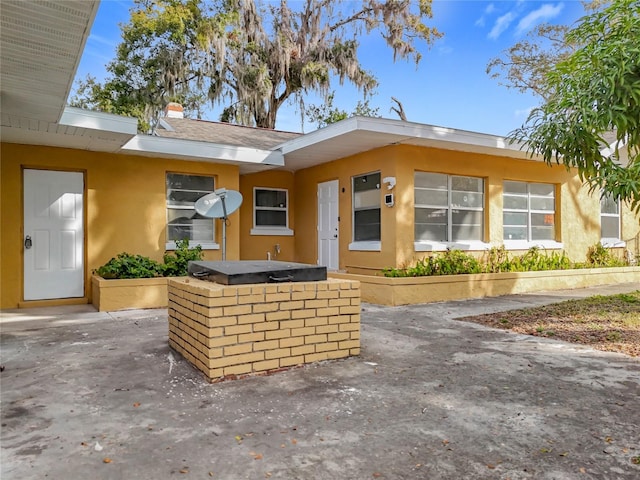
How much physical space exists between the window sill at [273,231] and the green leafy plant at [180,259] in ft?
8.59

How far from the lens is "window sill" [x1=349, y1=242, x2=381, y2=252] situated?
29.2 feet

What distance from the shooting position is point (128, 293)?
7.18 meters

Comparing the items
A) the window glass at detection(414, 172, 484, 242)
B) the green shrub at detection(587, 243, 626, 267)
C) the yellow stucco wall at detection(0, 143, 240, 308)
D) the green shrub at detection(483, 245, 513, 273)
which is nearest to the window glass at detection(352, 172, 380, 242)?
the window glass at detection(414, 172, 484, 242)

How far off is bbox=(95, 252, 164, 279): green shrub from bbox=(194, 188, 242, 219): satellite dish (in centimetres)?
132

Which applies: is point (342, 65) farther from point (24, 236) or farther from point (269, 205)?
point (24, 236)

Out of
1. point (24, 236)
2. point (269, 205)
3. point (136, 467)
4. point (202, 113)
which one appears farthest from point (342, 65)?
point (136, 467)

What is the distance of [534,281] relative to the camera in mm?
9281

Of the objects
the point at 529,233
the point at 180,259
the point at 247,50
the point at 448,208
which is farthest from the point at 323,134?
the point at 247,50

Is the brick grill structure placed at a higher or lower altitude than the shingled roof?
lower

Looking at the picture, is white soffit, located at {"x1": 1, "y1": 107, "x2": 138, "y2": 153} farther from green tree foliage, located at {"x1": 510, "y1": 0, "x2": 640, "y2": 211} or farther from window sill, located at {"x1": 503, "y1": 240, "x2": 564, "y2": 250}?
window sill, located at {"x1": 503, "y1": 240, "x2": 564, "y2": 250}

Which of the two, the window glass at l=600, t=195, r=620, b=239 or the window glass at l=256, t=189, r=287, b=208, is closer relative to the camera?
the window glass at l=256, t=189, r=287, b=208

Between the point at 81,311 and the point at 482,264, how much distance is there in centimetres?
773

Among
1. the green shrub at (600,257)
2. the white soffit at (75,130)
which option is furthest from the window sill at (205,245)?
the green shrub at (600,257)

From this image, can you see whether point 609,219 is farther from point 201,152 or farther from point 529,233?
point 201,152
